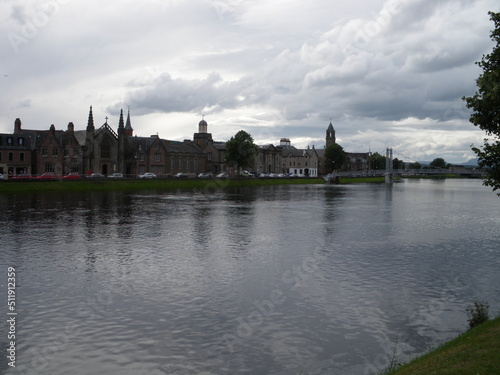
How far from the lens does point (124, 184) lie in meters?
117

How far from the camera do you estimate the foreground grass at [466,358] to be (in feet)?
40.5

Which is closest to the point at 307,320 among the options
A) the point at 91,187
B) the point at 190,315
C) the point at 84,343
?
the point at 190,315

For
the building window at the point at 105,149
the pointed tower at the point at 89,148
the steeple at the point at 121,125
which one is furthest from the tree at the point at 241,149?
the pointed tower at the point at 89,148

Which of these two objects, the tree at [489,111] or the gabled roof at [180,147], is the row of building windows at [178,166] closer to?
the gabled roof at [180,147]

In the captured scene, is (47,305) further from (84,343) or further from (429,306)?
(429,306)

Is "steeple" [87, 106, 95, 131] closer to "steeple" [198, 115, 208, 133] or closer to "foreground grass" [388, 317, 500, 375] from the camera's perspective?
"steeple" [198, 115, 208, 133]

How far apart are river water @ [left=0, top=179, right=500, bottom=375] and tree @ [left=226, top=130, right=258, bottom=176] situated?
366 feet

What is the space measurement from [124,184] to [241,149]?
5146 centimetres

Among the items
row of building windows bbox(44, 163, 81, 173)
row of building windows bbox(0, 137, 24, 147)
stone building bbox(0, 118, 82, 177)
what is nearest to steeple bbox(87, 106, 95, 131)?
stone building bbox(0, 118, 82, 177)

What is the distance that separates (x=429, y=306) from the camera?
22.6m

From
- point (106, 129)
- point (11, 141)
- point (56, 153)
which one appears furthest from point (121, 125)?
point (11, 141)

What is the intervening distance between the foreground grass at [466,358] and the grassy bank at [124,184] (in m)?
92.4

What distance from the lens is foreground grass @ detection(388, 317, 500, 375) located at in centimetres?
1234

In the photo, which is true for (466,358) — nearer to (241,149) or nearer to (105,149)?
(105,149)
